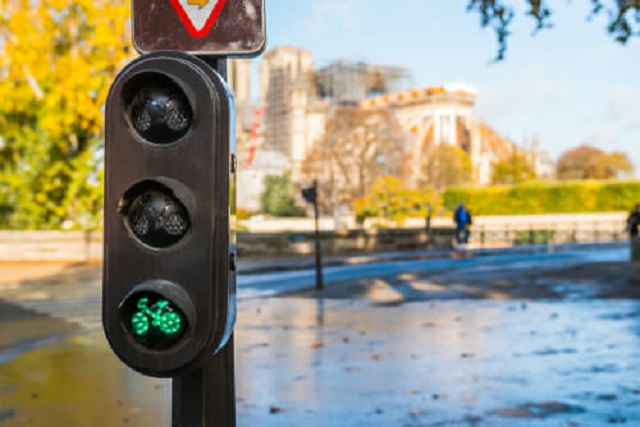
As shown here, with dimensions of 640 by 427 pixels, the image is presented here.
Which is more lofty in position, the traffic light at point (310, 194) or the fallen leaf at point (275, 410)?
the traffic light at point (310, 194)

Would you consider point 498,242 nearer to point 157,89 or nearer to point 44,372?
point 44,372

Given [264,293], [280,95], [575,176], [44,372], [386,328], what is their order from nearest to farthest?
[44,372] < [386,328] < [264,293] < [575,176] < [280,95]

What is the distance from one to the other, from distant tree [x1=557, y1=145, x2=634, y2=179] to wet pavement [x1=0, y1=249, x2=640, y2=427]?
285 ft

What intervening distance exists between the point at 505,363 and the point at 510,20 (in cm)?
489

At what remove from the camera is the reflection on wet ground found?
6.57 meters

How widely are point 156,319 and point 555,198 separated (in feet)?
222

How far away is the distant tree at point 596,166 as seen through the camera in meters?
99.8

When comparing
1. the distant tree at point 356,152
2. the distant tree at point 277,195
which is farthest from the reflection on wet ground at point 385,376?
the distant tree at point 277,195

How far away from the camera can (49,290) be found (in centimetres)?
1894

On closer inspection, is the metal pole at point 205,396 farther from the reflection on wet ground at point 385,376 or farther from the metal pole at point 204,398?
the reflection on wet ground at point 385,376

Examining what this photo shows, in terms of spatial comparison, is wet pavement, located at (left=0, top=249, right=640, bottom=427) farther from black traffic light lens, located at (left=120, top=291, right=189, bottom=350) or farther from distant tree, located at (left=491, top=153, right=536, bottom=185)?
distant tree, located at (left=491, top=153, right=536, bottom=185)

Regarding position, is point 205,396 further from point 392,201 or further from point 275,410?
point 392,201

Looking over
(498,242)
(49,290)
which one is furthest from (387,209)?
(49,290)

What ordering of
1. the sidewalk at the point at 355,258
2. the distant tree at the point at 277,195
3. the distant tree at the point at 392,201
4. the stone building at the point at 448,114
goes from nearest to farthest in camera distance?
1. the sidewalk at the point at 355,258
2. the distant tree at the point at 392,201
3. the distant tree at the point at 277,195
4. the stone building at the point at 448,114
